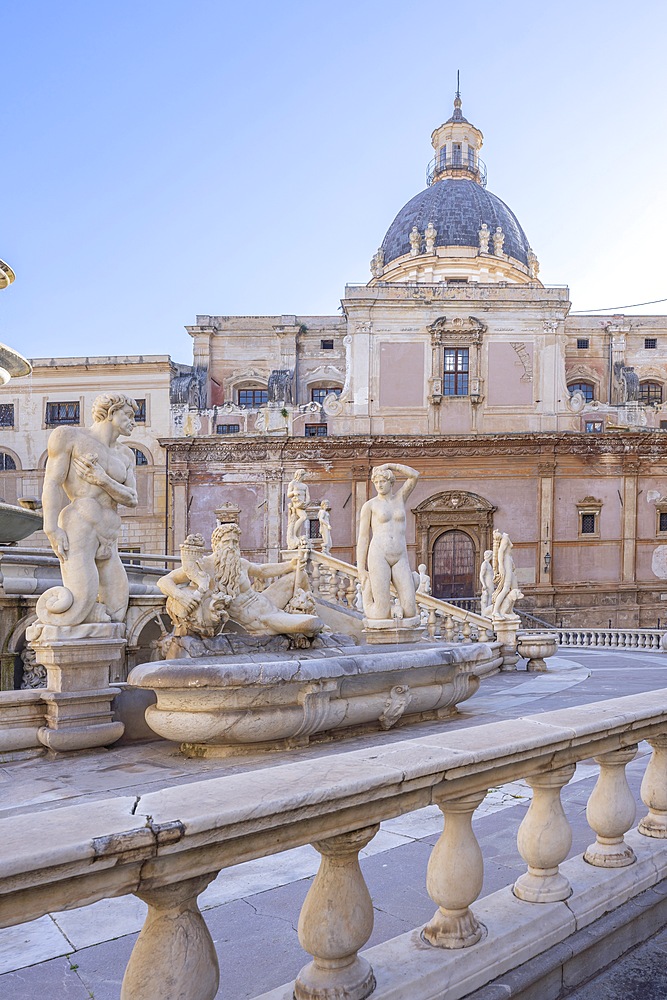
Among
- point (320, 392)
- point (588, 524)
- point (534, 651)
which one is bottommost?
point (534, 651)

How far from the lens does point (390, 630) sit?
352 inches

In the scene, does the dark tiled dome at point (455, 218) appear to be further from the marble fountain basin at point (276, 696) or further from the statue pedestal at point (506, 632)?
the marble fountain basin at point (276, 696)

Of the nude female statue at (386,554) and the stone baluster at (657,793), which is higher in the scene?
the nude female statue at (386,554)

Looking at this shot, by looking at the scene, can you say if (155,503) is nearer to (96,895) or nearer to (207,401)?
(207,401)

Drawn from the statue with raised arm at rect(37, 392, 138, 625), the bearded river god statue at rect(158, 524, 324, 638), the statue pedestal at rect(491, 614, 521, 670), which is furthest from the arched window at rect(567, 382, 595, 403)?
the statue with raised arm at rect(37, 392, 138, 625)

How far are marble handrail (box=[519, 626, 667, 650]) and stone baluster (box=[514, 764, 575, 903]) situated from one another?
14.7 m

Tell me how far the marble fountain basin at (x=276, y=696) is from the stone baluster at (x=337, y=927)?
254 cm

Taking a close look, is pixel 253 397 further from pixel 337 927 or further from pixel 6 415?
pixel 337 927

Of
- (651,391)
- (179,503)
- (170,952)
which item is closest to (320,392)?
(179,503)

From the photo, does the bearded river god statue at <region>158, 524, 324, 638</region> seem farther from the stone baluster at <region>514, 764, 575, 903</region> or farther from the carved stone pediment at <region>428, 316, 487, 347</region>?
the carved stone pediment at <region>428, 316, 487, 347</region>

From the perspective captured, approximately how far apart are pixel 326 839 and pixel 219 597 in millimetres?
3984

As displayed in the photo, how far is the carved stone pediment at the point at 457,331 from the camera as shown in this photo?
28047mm

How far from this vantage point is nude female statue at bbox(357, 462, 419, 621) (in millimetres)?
9133

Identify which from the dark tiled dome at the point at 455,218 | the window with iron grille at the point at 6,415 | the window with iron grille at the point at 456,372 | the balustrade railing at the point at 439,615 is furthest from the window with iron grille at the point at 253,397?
the balustrade railing at the point at 439,615
